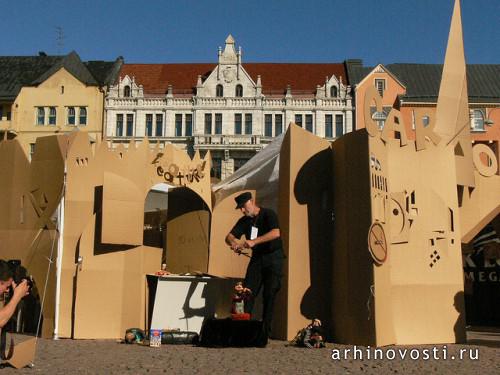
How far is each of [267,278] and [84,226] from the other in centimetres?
431

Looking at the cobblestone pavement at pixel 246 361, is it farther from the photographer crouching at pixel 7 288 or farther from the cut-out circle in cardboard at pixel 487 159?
the cut-out circle in cardboard at pixel 487 159

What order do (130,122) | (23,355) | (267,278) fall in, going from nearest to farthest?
(23,355) → (267,278) → (130,122)

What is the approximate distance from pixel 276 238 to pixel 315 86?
36.3m

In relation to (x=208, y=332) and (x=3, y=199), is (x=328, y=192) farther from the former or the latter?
(x=3, y=199)

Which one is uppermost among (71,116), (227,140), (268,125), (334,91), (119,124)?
(334,91)

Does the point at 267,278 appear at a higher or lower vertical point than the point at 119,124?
lower

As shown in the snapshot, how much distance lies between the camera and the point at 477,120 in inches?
1613

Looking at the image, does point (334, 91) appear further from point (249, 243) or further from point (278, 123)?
point (249, 243)

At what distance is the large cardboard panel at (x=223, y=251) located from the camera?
1215 centimetres

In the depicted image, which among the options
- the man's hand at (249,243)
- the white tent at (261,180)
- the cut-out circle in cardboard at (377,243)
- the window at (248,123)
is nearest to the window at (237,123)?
the window at (248,123)

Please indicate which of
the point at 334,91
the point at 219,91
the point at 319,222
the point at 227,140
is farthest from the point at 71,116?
the point at 319,222

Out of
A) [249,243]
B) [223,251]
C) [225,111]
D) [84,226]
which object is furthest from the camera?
[225,111]

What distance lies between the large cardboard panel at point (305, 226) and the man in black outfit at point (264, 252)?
1626 mm

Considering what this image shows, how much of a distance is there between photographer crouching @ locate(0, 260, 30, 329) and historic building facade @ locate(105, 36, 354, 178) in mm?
34042
